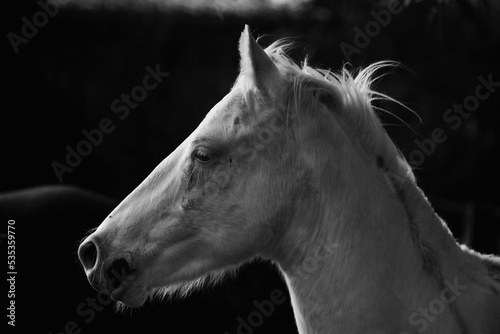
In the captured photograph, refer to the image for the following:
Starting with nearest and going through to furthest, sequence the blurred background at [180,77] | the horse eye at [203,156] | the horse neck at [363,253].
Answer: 1. the horse neck at [363,253]
2. the horse eye at [203,156]
3. the blurred background at [180,77]

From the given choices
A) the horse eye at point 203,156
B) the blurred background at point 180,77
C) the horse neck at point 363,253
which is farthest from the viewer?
the blurred background at point 180,77

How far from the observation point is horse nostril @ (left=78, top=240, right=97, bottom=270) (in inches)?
93.4

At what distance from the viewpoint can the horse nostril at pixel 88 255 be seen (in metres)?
2.37

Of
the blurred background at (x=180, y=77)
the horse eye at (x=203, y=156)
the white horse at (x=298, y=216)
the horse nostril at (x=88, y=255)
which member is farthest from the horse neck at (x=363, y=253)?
the blurred background at (x=180, y=77)

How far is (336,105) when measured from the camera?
242 cm

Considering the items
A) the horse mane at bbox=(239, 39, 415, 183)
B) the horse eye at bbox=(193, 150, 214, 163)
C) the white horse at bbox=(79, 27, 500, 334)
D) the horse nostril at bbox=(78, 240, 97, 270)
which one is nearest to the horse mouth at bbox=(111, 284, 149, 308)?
the white horse at bbox=(79, 27, 500, 334)

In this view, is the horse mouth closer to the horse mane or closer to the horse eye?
the horse eye

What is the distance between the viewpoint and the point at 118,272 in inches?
93.4

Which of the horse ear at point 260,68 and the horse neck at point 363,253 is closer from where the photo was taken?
the horse neck at point 363,253

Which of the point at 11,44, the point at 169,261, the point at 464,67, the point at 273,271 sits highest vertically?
the point at 11,44

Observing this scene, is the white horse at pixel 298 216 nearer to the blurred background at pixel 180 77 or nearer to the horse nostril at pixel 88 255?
the horse nostril at pixel 88 255

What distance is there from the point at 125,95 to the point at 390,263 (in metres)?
6.48

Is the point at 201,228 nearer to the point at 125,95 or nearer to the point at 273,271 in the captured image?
the point at 273,271

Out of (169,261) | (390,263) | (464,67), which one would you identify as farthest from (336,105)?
(464,67)
